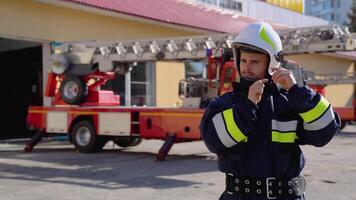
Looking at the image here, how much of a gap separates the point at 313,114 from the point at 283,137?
0.64 ft

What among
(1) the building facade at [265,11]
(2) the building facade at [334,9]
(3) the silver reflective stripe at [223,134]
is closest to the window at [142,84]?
(1) the building facade at [265,11]

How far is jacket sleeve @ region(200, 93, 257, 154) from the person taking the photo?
2.76 m

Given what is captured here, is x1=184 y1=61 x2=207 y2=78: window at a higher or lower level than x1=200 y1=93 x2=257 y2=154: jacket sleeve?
higher

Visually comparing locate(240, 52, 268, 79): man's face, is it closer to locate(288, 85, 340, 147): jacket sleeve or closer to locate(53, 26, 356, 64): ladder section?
locate(288, 85, 340, 147): jacket sleeve

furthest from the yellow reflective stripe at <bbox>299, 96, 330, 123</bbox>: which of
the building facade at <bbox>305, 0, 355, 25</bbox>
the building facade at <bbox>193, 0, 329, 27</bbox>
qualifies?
the building facade at <bbox>305, 0, 355, 25</bbox>

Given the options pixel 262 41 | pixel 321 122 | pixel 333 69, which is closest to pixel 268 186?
pixel 321 122

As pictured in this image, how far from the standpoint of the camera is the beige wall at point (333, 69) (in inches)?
1307

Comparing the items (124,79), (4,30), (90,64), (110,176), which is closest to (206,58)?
(90,64)

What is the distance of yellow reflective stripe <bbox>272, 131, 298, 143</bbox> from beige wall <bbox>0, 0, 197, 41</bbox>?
47.7 feet

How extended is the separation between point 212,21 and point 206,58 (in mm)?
11597

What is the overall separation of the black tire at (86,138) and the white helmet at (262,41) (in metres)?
10.7

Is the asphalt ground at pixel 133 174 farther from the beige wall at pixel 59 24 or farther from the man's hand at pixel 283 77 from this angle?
the man's hand at pixel 283 77

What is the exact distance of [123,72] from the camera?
Result: 14.8 m

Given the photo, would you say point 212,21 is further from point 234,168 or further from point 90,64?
point 234,168
